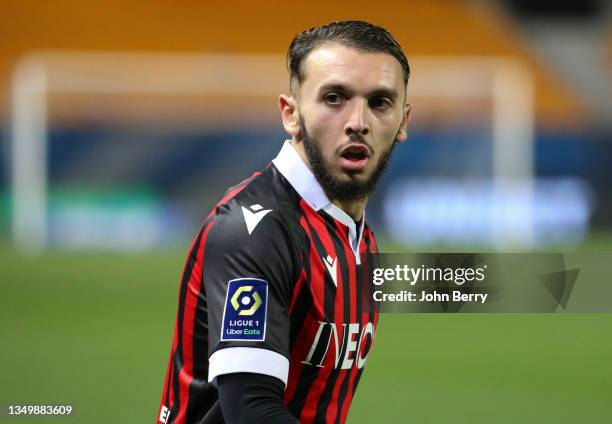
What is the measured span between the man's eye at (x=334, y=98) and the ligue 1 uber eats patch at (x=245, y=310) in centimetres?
40

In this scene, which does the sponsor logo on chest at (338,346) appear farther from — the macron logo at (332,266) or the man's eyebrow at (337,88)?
the man's eyebrow at (337,88)

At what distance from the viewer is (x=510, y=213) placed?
1552 centimetres

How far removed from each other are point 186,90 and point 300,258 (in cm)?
1479

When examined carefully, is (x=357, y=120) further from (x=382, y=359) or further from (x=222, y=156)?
(x=222, y=156)

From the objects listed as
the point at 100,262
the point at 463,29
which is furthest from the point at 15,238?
the point at 463,29

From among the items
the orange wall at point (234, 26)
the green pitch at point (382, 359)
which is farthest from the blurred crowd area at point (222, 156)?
the green pitch at point (382, 359)

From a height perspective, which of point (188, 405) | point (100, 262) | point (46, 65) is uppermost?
point (46, 65)

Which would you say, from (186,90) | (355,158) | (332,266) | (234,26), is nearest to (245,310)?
(332,266)

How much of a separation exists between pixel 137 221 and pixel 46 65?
2.89 meters

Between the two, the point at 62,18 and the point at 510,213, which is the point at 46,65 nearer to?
the point at 62,18

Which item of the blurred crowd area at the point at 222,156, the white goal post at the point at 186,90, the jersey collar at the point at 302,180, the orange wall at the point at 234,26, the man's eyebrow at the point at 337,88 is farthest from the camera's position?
the orange wall at the point at 234,26

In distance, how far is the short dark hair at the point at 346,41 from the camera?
6.72 feet

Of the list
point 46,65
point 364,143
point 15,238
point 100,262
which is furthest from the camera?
point 46,65

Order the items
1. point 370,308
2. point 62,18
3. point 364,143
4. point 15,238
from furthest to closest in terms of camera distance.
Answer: point 62,18, point 15,238, point 370,308, point 364,143
